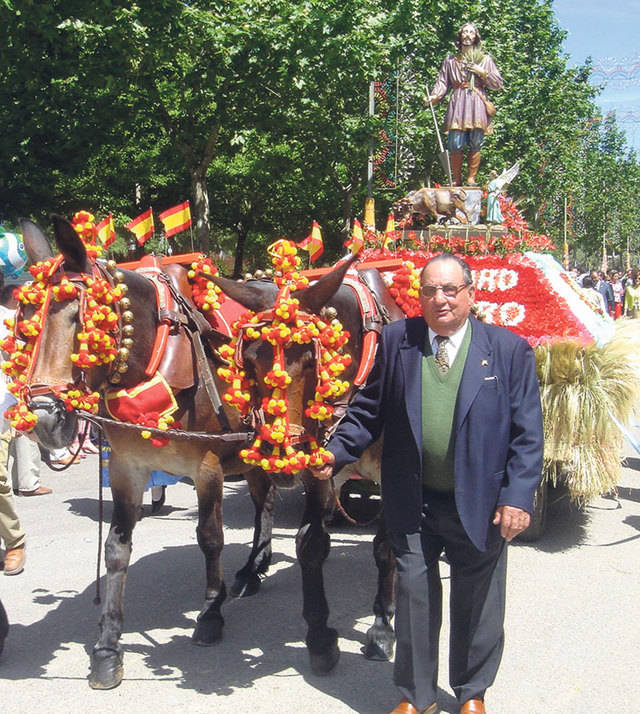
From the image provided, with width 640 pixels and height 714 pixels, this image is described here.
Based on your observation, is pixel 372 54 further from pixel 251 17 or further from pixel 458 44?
pixel 458 44

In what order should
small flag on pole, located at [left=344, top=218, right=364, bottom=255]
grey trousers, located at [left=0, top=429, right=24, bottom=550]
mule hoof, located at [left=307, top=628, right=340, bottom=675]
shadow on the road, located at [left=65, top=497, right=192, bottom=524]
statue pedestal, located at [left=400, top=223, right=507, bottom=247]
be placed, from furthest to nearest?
shadow on the road, located at [left=65, top=497, right=192, bottom=524] → statue pedestal, located at [left=400, top=223, right=507, bottom=247] → grey trousers, located at [left=0, top=429, right=24, bottom=550] → small flag on pole, located at [left=344, top=218, right=364, bottom=255] → mule hoof, located at [left=307, top=628, right=340, bottom=675]

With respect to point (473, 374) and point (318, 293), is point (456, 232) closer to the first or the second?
point (318, 293)

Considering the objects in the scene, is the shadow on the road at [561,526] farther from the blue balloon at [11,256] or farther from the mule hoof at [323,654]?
the blue balloon at [11,256]

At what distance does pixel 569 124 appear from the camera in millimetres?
32844

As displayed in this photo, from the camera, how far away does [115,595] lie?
434 centimetres

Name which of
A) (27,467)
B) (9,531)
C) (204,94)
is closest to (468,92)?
(27,467)

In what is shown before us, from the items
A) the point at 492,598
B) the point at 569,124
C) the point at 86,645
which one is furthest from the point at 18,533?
the point at 569,124

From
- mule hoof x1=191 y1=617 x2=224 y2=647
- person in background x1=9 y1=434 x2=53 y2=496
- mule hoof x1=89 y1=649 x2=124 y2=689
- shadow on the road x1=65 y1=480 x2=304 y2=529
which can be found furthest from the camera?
person in background x1=9 y1=434 x2=53 y2=496

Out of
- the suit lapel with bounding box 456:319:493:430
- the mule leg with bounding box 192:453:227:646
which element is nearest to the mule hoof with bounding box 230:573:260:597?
the mule leg with bounding box 192:453:227:646

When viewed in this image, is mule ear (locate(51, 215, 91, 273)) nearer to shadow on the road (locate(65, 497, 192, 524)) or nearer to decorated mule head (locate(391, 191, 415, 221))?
shadow on the road (locate(65, 497, 192, 524))

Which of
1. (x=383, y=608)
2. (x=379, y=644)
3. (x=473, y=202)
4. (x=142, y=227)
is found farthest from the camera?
(x=473, y=202)

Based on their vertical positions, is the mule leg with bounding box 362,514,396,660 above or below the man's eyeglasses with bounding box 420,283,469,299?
below

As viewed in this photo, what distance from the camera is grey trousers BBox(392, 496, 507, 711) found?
3529 millimetres

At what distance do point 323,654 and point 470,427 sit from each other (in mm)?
1597
